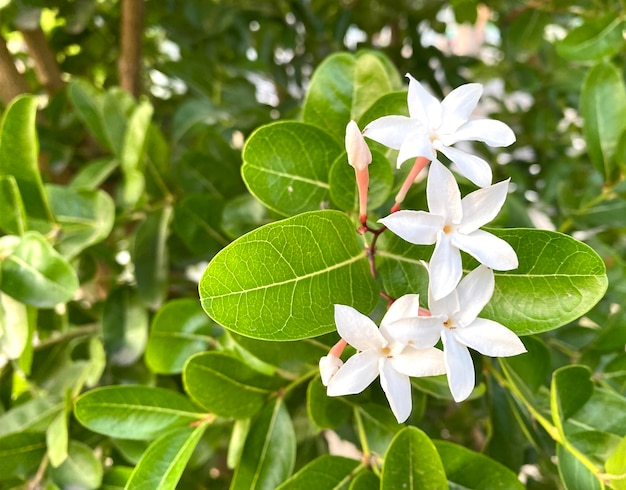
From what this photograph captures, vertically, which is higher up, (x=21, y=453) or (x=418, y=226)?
(x=418, y=226)

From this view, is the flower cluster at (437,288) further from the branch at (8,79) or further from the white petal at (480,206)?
the branch at (8,79)

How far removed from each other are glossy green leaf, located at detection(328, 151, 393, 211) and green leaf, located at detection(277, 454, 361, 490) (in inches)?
6.9

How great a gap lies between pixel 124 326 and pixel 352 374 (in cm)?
34

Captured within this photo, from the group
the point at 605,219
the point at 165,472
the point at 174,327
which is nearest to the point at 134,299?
the point at 174,327

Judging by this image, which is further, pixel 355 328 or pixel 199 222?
pixel 199 222

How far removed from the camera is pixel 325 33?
0.85 m

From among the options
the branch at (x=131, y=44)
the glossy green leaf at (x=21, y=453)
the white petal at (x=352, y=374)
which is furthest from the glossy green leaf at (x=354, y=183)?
the branch at (x=131, y=44)

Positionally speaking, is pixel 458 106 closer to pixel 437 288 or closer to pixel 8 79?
pixel 437 288

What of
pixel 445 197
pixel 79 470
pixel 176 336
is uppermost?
pixel 445 197

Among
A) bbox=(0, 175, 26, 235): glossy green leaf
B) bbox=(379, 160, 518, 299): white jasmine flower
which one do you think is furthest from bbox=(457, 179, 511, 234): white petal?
bbox=(0, 175, 26, 235): glossy green leaf

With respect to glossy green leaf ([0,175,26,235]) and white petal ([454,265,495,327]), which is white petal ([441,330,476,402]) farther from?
glossy green leaf ([0,175,26,235])

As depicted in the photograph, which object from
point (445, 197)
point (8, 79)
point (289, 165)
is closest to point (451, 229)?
point (445, 197)

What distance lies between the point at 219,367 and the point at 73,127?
1.51 feet

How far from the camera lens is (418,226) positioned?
28 centimetres
